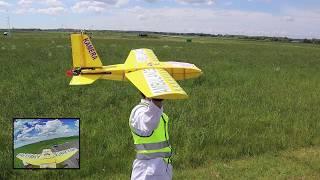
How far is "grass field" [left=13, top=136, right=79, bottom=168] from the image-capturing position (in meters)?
6.33

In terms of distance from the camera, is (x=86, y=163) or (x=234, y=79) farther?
(x=234, y=79)

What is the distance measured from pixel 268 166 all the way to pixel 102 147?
3265mm

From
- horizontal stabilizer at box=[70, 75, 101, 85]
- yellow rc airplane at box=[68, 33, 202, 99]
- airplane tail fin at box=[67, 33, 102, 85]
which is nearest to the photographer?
yellow rc airplane at box=[68, 33, 202, 99]

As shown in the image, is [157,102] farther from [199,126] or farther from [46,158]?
[199,126]

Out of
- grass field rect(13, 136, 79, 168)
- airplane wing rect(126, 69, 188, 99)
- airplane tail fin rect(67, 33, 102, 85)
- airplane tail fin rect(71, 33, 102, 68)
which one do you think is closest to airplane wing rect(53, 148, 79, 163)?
grass field rect(13, 136, 79, 168)

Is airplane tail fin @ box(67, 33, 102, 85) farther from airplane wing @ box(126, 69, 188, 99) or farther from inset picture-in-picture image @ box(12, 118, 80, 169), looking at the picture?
airplane wing @ box(126, 69, 188, 99)

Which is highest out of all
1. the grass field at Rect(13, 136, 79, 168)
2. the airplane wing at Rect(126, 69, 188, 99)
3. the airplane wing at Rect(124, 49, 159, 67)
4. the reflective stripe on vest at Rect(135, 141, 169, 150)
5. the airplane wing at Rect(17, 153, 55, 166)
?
the airplane wing at Rect(124, 49, 159, 67)

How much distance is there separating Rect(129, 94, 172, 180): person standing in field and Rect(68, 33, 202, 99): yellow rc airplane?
0.27 m

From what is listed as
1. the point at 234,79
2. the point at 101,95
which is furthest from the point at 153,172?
the point at 234,79

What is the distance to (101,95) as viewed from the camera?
14.7 m

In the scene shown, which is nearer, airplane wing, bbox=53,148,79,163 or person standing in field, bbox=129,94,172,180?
person standing in field, bbox=129,94,172,180

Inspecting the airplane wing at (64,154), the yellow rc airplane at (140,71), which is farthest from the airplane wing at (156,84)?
the airplane wing at (64,154)

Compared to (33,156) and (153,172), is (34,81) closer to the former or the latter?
(33,156)

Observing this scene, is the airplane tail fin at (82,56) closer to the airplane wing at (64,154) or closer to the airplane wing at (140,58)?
the airplane wing at (140,58)
